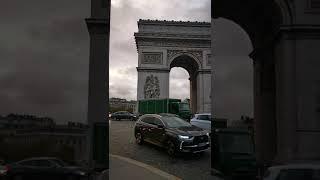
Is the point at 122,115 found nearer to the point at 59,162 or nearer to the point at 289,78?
the point at 59,162

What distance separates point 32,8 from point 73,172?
637mm

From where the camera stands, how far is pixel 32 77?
141 cm

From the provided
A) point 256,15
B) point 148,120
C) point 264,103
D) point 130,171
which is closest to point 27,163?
point 130,171

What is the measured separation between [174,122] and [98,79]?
0.33 metres

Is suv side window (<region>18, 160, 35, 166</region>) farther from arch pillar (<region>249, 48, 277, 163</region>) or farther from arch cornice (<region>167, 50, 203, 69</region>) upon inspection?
arch pillar (<region>249, 48, 277, 163</region>)

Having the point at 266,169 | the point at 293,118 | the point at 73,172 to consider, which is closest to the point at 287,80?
the point at 293,118

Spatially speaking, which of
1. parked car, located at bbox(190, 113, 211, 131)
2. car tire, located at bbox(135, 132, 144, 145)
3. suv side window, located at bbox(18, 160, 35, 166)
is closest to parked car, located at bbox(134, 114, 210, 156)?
car tire, located at bbox(135, 132, 144, 145)

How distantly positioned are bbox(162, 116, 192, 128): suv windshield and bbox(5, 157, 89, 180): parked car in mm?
365

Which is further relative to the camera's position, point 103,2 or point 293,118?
point 103,2

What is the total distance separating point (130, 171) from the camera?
1.45 metres

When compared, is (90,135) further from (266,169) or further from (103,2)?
(266,169)

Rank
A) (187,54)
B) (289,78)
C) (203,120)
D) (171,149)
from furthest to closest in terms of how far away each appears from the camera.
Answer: (203,120)
(187,54)
(171,149)
(289,78)

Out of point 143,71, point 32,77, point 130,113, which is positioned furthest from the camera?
point 143,71

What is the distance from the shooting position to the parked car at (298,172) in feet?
4.33
